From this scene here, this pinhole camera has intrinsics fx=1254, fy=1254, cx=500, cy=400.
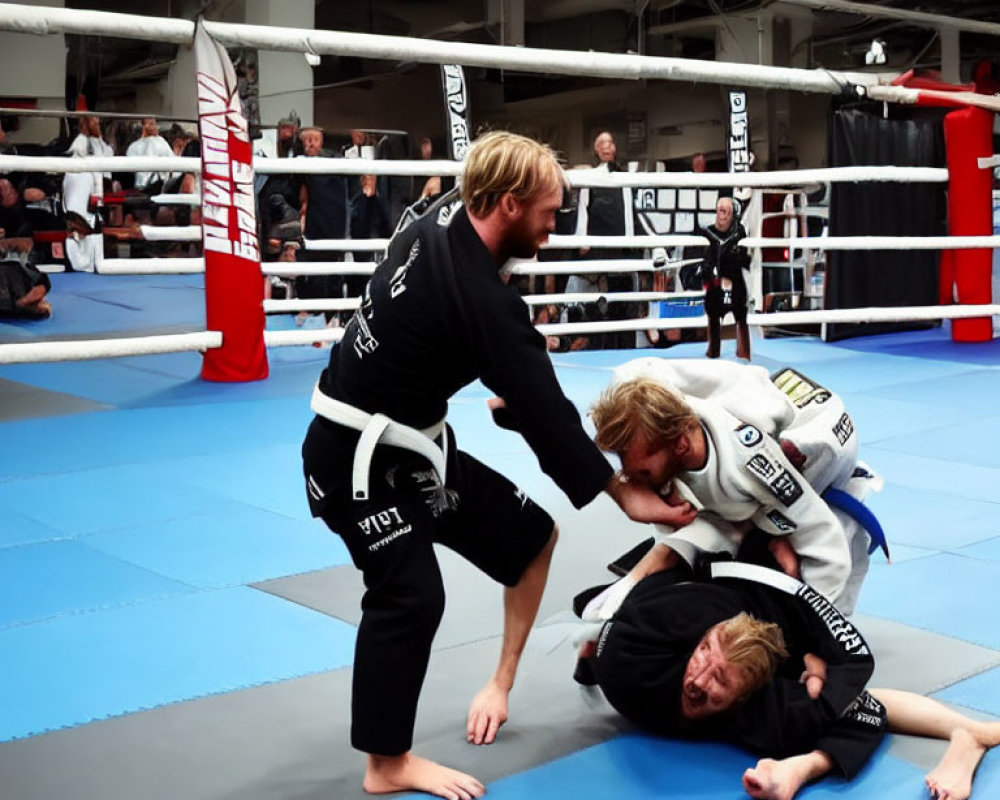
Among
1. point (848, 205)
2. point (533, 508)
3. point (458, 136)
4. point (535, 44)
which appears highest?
point (535, 44)

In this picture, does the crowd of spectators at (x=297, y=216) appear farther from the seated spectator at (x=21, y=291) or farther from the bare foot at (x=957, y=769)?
the bare foot at (x=957, y=769)

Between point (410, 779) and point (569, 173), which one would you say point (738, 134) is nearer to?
point (569, 173)

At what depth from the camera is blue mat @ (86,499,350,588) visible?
3.23 m

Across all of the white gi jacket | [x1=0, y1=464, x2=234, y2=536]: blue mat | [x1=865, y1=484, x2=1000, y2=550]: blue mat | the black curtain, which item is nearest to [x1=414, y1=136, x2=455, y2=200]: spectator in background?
the black curtain

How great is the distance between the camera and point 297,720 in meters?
2.30

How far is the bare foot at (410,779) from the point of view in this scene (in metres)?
1.99

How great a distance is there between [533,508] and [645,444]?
0.29 m

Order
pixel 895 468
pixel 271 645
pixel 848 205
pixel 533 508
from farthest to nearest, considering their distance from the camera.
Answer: pixel 848 205, pixel 895 468, pixel 271 645, pixel 533 508

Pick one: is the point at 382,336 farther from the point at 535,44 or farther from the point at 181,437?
the point at 535,44

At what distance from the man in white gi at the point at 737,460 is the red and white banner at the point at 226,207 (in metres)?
3.74

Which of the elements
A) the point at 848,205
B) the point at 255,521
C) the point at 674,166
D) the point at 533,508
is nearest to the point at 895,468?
the point at 255,521

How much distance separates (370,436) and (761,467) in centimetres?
69

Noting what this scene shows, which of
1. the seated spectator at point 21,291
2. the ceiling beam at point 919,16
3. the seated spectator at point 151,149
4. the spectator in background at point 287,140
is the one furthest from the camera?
the seated spectator at point 151,149

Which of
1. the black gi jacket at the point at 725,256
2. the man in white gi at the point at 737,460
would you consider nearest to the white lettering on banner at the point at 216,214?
the black gi jacket at the point at 725,256
